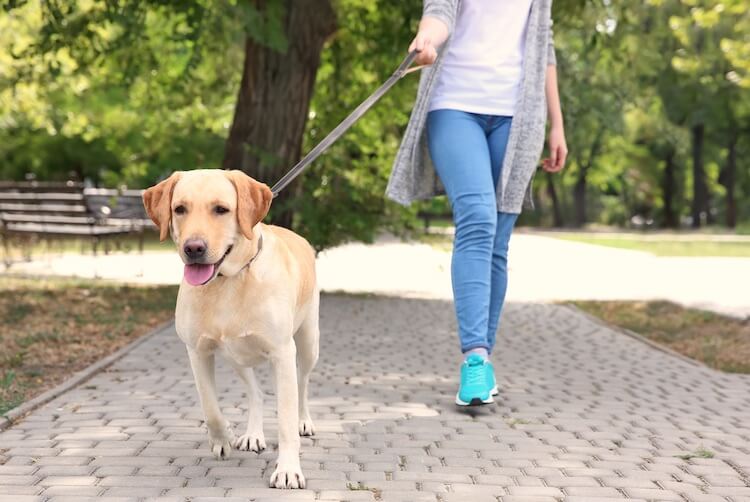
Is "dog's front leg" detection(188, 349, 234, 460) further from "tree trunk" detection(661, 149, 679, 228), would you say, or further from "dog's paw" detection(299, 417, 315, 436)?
"tree trunk" detection(661, 149, 679, 228)

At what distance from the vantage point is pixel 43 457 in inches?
175

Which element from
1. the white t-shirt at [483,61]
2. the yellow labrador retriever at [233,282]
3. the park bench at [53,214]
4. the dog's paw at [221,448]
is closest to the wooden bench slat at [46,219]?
the park bench at [53,214]

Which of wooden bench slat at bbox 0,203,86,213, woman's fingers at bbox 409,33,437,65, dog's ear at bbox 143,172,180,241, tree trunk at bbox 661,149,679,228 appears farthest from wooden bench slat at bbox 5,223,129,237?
tree trunk at bbox 661,149,679,228

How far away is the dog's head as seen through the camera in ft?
11.9

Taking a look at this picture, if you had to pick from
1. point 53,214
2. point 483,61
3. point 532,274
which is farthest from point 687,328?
point 53,214

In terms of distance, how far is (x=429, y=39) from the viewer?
5.08 m

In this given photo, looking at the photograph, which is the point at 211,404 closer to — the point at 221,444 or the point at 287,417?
the point at 221,444

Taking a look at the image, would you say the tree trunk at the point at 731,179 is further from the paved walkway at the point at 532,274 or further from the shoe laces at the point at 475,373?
the shoe laces at the point at 475,373

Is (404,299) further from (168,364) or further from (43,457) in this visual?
(43,457)

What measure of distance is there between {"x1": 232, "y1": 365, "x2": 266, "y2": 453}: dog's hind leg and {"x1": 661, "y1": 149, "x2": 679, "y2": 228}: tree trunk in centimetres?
5244

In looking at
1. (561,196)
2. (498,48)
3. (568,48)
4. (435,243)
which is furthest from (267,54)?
(561,196)

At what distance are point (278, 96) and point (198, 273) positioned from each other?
837cm

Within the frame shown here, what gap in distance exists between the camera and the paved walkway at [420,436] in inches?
157

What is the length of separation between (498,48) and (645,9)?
9356 mm
